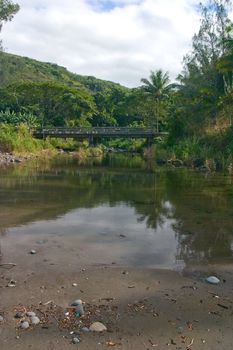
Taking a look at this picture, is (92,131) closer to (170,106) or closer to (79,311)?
(170,106)

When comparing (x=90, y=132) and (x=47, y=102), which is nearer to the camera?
(x=90, y=132)

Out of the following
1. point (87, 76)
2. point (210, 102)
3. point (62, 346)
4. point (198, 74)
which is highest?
point (87, 76)

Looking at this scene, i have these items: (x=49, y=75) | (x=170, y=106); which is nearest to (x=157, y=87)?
(x=170, y=106)

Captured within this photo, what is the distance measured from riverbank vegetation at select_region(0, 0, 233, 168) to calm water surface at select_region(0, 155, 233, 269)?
2.47 metres

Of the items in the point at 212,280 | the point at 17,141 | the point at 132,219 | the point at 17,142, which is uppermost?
the point at 17,141

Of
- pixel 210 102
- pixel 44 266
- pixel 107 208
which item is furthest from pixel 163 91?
pixel 44 266

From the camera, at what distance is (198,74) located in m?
43.6

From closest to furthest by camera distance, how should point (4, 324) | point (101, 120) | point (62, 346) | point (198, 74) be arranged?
point (62, 346), point (4, 324), point (198, 74), point (101, 120)

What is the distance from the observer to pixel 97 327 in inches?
207

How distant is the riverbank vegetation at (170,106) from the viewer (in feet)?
113

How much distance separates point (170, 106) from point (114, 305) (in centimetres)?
5343

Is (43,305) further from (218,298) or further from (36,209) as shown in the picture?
Answer: (36,209)

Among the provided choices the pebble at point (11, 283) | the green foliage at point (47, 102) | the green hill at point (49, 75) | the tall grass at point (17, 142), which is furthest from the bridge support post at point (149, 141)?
the pebble at point (11, 283)

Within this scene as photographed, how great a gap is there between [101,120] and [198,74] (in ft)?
160
